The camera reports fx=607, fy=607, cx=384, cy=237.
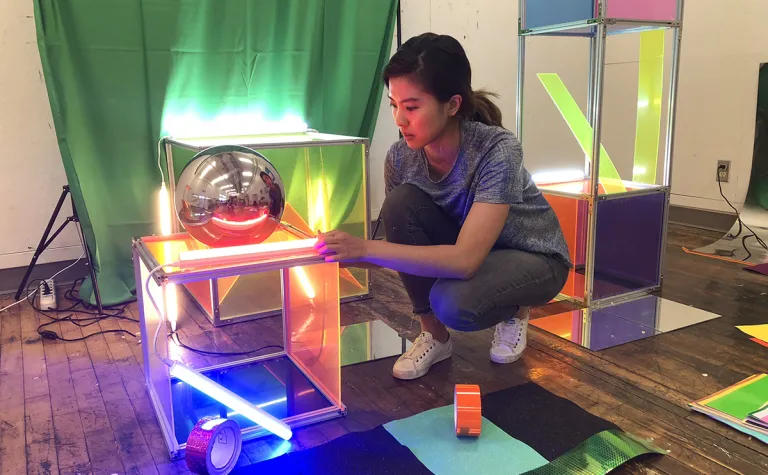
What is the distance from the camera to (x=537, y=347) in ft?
6.15

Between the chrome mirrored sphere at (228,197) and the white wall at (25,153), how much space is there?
4.54ft

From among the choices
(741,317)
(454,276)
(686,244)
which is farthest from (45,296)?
(686,244)

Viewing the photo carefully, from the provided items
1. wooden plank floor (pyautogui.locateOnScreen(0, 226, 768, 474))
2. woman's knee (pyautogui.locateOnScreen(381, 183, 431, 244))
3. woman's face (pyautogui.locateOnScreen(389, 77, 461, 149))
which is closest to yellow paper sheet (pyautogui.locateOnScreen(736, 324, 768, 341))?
wooden plank floor (pyautogui.locateOnScreen(0, 226, 768, 474))

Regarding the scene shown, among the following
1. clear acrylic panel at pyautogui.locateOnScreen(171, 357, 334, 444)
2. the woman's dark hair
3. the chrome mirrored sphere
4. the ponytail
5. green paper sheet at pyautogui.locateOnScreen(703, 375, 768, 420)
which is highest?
the woman's dark hair

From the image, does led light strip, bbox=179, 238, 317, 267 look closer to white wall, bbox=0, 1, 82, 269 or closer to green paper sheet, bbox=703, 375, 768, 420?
green paper sheet, bbox=703, 375, 768, 420

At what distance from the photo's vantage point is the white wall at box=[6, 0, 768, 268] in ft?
7.80

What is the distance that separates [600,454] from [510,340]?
1.72 ft

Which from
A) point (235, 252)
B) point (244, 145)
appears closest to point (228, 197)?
point (235, 252)

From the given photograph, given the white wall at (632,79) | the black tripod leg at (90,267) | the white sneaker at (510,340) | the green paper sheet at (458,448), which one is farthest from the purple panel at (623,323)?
the black tripod leg at (90,267)

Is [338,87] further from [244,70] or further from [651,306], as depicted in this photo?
[651,306]

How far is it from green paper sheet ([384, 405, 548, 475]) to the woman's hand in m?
0.43

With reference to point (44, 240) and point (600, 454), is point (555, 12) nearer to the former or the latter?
point (600, 454)

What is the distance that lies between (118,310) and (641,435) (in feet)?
6.04

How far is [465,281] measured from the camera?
151cm
